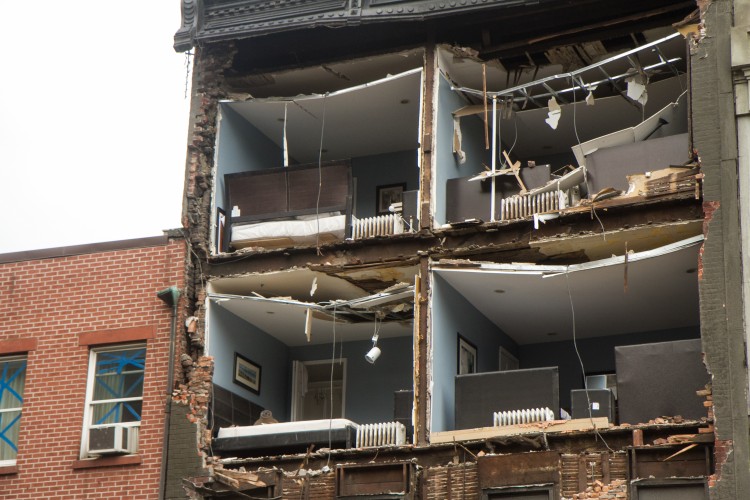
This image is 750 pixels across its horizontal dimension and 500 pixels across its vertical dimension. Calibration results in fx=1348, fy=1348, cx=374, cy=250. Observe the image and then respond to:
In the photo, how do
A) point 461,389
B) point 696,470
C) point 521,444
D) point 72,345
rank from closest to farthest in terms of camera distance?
point 696,470 < point 521,444 < point 461,389 < point 72,345

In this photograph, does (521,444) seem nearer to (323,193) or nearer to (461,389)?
(461,389)

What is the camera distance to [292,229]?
85.6 feet

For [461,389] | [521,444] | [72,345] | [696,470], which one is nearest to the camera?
[696,470]

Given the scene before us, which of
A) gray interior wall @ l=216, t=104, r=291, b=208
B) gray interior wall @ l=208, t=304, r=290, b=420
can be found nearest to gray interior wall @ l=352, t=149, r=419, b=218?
gray interior wall @ l=216, t=104, r=291, b=208

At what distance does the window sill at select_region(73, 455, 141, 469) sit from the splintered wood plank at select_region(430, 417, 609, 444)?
5594 millimetres

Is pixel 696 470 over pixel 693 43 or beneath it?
beneath

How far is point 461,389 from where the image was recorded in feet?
78.2

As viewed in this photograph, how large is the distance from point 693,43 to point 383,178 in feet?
29.5

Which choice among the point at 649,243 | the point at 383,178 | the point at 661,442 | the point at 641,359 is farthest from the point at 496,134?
the point at 661,442

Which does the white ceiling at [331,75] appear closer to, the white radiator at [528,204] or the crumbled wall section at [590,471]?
the white radiator at [528,204]

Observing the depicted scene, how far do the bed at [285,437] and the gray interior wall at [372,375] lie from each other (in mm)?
3438

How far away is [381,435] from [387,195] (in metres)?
7.19

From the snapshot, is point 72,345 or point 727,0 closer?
point 727,0

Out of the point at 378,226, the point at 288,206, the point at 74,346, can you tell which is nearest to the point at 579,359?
the point at 378,226
